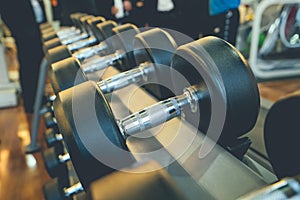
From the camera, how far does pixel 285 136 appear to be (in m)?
0.66

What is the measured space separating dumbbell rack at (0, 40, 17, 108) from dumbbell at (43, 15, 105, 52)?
156cm

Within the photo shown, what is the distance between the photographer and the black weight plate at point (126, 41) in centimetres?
103

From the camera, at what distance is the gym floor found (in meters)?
1.76

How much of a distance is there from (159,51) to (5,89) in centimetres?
243

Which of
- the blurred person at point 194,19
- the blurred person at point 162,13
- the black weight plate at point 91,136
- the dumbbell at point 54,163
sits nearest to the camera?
the black weight plate at point 91,136

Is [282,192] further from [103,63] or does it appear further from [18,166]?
[18,166]

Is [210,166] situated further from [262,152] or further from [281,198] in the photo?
[262,152]

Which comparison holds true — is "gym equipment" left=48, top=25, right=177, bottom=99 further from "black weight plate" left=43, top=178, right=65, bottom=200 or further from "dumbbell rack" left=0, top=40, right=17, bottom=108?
"dumbbell rack" left=0, top=40, right=17, bottom=108

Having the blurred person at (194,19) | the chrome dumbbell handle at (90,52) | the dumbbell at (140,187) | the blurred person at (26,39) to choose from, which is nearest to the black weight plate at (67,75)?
the chrome dumbbell handle at (90,52)

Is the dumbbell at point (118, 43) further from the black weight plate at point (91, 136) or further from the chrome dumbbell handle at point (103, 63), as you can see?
the black weight plate at point (91, 136)

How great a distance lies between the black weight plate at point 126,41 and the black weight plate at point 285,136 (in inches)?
19.9

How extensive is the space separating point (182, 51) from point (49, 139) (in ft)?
2.90

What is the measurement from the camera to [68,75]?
2.65 ft

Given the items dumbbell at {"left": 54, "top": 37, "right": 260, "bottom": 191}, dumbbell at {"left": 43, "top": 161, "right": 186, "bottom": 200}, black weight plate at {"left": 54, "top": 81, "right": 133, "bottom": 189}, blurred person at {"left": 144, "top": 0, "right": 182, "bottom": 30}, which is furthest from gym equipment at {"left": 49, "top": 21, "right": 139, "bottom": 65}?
blurred person at {"left": 144, "top": 0, "right": 182, "bottom": 30}
